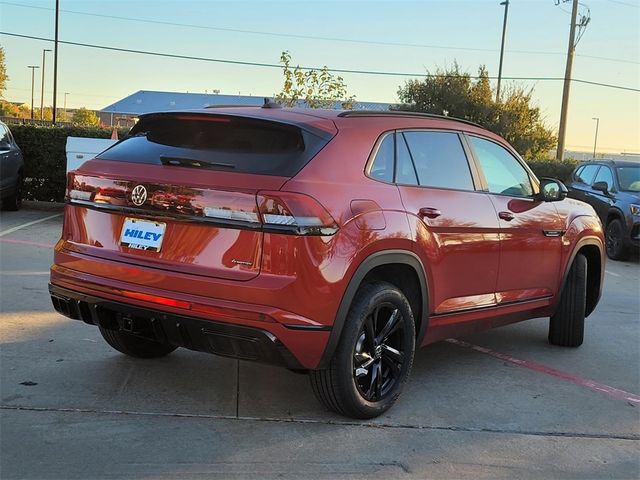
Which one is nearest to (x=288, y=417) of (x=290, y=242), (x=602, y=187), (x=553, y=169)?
(x=290, y=242)

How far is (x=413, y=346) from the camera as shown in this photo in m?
3.99

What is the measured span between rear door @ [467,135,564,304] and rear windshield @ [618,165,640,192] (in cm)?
707

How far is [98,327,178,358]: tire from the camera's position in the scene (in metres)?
4.49

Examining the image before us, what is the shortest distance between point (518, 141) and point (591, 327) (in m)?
28.2

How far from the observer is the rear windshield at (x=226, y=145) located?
340cm

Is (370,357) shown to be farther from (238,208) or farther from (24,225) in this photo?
(24,225)

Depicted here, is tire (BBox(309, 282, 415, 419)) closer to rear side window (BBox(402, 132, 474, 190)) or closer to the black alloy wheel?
the black alloy wheel

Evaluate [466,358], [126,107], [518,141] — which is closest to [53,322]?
[466,358]

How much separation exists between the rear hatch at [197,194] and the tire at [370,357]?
2.01 feet

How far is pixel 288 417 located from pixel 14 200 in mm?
10268

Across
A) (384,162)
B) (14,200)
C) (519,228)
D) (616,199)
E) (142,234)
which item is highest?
(384,162)

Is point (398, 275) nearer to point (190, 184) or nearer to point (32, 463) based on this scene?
point (190, 184)

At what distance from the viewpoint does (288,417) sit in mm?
3818

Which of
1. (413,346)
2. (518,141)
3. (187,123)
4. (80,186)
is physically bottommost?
(413,346)
